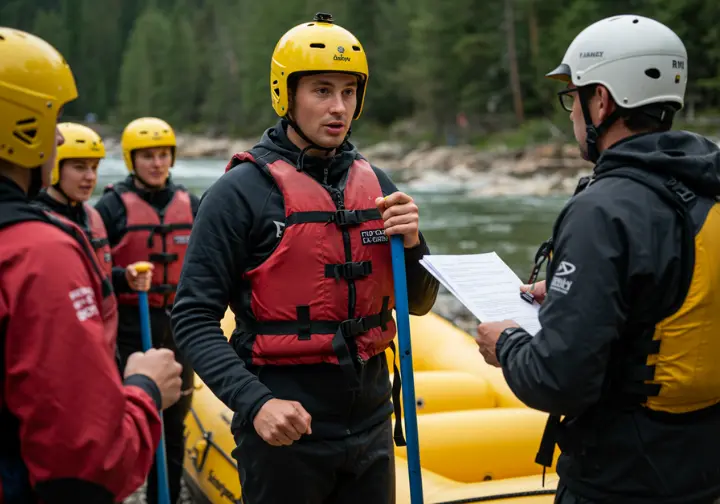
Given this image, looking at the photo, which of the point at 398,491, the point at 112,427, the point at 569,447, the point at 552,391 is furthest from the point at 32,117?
the point at 398,491

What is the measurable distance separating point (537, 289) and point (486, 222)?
16759 millimetres

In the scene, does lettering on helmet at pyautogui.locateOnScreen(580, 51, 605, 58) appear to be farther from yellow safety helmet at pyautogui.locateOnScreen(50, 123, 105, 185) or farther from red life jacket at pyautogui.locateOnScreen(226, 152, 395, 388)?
Result: yellow safety helmet at pyautogui.locateOnScreen(50, 123, 105, 185)

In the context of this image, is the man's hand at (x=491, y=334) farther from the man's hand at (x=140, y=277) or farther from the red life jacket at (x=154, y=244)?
the red life jacket at (x=154, y=244)

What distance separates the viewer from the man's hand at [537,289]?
2.13 meters

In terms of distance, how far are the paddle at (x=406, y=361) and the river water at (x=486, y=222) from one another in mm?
10214

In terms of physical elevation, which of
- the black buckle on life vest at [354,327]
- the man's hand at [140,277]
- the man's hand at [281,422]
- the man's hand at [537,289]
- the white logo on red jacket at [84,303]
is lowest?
the man's hand at [281,422]

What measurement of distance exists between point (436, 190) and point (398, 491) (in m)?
23.7

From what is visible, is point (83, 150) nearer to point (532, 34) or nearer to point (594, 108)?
point (594, 108)

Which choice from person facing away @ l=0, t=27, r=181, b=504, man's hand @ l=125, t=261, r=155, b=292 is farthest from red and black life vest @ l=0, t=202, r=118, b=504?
man's hand @ l=125, t=261, r=155, b=292

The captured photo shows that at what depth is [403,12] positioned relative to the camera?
1850 inches

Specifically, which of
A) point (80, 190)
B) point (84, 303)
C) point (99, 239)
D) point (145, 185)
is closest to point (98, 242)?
point (99, 239)

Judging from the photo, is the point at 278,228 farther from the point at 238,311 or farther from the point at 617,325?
the point at 617,325

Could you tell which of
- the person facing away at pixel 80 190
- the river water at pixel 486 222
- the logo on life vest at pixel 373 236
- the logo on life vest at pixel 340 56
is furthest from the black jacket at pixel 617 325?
the river water at pixel 486 222

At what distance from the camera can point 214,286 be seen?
6.97 ft
